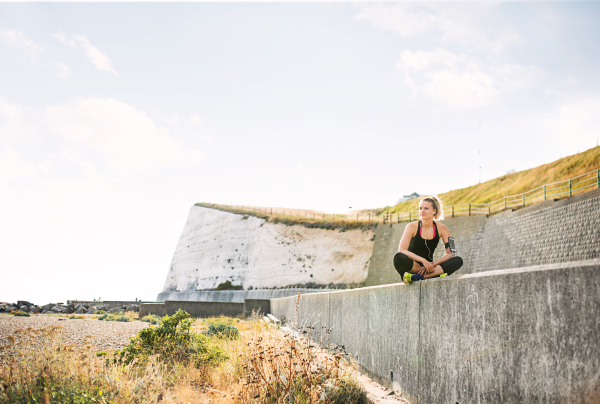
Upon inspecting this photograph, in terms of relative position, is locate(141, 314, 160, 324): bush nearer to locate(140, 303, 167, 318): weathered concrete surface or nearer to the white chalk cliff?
locate(140, 303, 167, 318): weathered concrete surface

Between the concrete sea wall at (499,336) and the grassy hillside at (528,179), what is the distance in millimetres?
34949

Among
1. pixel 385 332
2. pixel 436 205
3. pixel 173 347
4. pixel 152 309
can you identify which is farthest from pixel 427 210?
pixel 152 309

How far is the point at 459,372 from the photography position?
9.55 ft

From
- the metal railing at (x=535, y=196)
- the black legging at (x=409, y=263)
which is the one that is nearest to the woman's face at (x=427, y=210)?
the black legging at (x=409, y=263)

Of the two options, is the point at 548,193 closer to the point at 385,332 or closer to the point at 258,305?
the point at 258,305

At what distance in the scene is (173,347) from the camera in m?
7.62

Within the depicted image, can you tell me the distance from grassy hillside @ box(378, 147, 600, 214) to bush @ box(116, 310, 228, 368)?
111 ft

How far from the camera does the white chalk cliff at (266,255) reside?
1833 inches

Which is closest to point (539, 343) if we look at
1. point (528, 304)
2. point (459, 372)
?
point (528, 304)

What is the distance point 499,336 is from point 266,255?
4885 centimetres

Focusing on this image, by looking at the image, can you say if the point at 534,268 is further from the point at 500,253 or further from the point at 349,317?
the point at 500,253

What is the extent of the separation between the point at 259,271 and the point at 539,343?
159ft

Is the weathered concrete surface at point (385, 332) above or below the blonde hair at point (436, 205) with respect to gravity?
below

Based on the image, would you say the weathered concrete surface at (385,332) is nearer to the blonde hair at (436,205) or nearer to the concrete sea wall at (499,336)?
the concrete sea wall at (499,336)
